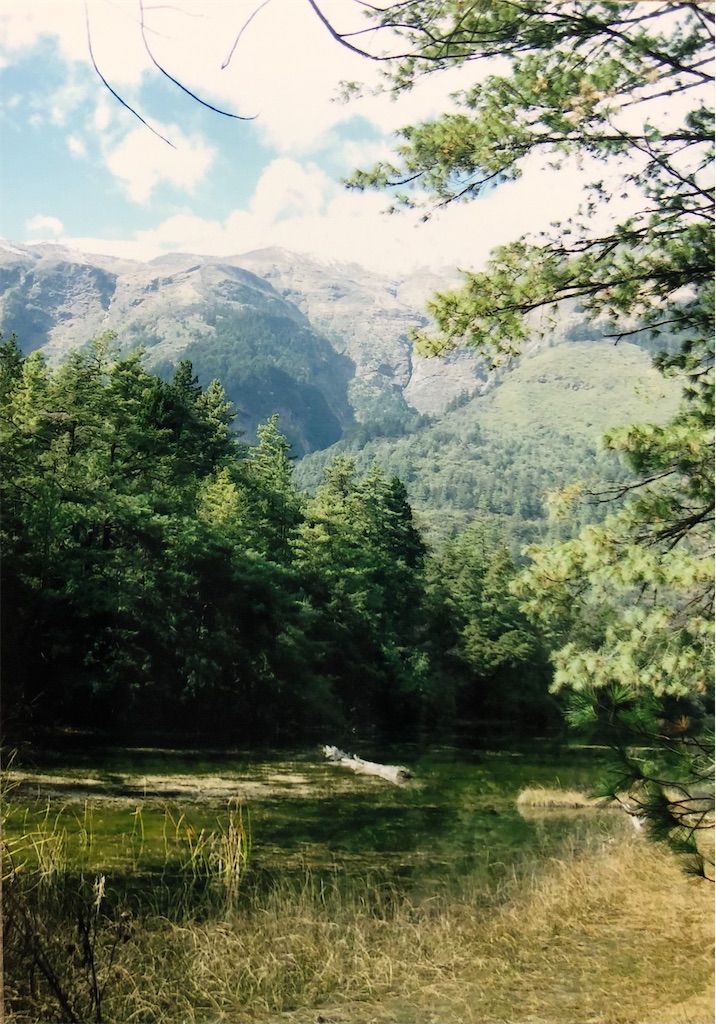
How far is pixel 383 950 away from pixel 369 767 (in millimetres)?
569

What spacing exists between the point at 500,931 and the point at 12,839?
1541mm

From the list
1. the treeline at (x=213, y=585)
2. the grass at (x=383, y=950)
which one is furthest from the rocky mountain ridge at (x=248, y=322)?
the grass at (x=383, y=950)

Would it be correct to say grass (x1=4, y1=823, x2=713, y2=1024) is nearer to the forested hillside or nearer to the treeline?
the treeline

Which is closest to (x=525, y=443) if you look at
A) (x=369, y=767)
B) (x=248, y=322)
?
(x=248, y=322)

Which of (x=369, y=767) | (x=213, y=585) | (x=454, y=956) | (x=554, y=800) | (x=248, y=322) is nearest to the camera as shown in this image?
(x=454, y=956)

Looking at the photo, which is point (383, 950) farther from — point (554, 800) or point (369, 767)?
point (554, 800)

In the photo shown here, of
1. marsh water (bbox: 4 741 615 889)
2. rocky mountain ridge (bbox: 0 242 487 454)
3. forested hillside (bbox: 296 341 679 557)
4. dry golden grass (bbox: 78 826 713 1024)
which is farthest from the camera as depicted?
rocky mountain ridge (bbox: 0 242 487 454)

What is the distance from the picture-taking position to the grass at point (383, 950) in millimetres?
2525

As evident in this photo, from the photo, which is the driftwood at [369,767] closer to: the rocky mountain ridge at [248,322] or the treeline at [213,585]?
the treeline at [213,585]

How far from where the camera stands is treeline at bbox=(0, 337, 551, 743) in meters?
3.03

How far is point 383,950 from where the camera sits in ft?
8.81

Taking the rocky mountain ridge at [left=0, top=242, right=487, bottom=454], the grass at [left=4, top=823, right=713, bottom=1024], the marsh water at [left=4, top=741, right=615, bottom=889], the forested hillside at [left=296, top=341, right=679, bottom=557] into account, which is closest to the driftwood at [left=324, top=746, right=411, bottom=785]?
the marsh water at [left=4, top=741, right=615, bottom=889]

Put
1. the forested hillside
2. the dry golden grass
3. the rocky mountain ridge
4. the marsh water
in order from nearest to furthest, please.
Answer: the dry golden grass → the marsh water → the forested hillside → the rocky mountain ridge

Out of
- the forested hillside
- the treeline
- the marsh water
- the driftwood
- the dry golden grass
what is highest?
the forested hillside
